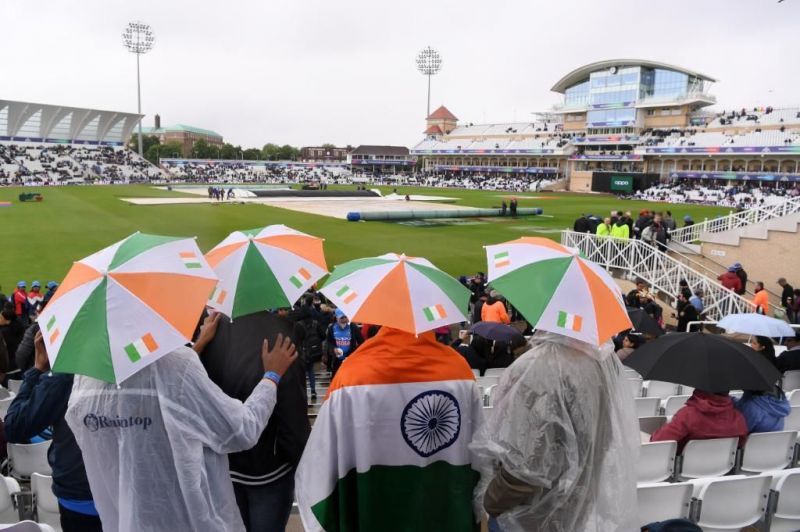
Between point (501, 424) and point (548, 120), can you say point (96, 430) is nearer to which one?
point (501, 424)

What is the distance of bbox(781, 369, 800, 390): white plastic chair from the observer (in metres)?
7.26

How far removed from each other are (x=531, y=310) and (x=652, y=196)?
2652 inches

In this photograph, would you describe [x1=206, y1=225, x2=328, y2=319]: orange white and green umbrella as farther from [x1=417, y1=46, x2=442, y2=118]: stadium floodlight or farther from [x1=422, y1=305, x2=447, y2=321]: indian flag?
[x1=417, y1=46, x2=442, y2=118]: stadium floodlight

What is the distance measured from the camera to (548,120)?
11725cm

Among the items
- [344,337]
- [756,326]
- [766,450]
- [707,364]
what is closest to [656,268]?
[756,326]

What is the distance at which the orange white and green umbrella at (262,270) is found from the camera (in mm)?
3361

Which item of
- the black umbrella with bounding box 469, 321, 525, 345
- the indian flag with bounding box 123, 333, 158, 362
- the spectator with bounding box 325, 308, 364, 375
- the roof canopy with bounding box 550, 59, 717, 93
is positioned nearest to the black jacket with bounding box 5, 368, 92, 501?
the indian flag with bounding box 123, 333, 158, 362

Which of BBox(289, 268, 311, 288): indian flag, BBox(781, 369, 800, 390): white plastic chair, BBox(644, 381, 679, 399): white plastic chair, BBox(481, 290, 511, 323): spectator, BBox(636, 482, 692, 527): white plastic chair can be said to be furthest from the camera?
BBox(481, 290, 511, 323): spectator

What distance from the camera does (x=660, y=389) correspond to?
7199 mm

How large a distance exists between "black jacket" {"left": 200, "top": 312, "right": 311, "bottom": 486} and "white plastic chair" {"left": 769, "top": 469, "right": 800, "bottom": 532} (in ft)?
10.5

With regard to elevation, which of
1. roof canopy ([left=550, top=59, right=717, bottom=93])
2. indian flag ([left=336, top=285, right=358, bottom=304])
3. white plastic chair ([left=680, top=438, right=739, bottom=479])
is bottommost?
white plastic chair ([left=680, top=438, right=739, bottom=479])

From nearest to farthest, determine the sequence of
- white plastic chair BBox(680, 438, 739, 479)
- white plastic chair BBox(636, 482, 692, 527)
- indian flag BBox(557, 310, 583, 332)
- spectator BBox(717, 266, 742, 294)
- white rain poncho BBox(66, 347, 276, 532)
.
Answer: white rain poncho BBox(66, 347, 276, 532), indian flag BBox(557, 310, 583, 332), white plastic chair BBox(636, 482, 692, 527), white plastic chair BBox(680, 438, 739, 479), spectator BBox(717, 266, 742, 294)

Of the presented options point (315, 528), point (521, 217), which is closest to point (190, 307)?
point (315, 528)

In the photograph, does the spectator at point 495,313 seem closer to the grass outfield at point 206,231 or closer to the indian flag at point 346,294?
the indian flag at point 346,294
